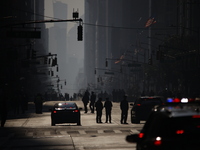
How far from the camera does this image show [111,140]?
2322 centimetres

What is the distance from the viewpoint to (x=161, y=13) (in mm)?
191125

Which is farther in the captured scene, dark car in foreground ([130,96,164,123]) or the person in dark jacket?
the person in dark jacket

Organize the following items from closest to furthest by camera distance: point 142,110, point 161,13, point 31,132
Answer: point 31,132, point 142,110, point 161,13

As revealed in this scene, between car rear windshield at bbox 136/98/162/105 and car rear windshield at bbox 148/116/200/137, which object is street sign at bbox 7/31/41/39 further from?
car rear windshield at bbox 148/116/200/137

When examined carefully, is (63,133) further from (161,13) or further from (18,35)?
(161,13)

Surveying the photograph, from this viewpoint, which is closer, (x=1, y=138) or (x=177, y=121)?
(x=177, y=121)

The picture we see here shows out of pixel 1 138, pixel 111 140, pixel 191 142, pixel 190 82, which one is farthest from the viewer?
pixel 190 82

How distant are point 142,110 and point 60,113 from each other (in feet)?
14.7

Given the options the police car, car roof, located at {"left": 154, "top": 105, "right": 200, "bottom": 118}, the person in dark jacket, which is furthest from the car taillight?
the person in dark jacket

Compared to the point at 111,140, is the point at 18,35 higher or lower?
higher

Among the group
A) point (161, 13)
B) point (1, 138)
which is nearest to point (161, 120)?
point (1, 138)

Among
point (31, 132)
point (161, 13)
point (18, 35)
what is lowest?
point (31, 132)

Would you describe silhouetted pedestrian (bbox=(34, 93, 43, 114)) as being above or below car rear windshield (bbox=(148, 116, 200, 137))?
below

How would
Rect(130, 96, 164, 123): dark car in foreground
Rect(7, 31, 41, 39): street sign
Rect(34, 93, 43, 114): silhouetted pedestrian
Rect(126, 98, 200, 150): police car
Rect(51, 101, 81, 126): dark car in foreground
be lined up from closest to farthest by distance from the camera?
Rect(126, 98, 200, 150): police car < Rect(130, 96, 164, 123): dark car in foreground < Rect(7, 31, 41, 39): street sign < Rect(51, 101, 81, 126): dark car in foreground < Rect(34, 93, 43, 114): silhouetted pedestrian
